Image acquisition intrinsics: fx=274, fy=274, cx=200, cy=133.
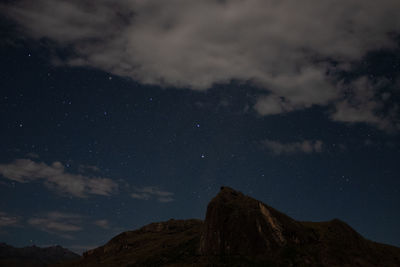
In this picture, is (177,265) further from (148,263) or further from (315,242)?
(315,242)

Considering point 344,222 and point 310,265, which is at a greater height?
point 344,222

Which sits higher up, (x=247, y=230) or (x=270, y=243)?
(x=247, y=230)

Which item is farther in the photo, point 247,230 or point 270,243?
point 247,230

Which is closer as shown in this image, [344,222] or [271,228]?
[271,228]

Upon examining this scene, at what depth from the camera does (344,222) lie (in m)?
174

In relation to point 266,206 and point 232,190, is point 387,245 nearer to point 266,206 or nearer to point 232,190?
point 266,206

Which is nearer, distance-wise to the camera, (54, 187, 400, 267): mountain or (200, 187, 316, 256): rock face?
(54, 187, 400, 267): mountain

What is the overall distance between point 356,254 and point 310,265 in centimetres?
2950

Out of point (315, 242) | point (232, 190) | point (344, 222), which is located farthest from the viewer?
point (232, 190)

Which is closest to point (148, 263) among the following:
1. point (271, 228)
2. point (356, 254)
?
point (271, 228)

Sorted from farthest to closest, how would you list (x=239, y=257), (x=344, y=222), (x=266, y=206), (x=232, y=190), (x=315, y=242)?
(x=232, y=190), (x=344, y=222), (x=266, y=206), (x=315, y=242), (x=239, y=257)

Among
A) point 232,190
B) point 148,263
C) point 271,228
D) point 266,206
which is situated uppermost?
point 232,190

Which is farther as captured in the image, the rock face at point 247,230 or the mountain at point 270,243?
the rock face at point 247,230

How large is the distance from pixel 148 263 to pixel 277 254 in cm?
8947
